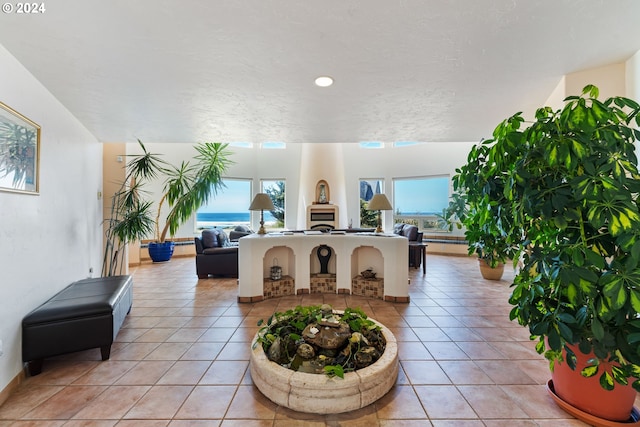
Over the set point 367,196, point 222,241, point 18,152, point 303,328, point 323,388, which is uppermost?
point 367,196

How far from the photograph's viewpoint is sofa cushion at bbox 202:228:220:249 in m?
5.20

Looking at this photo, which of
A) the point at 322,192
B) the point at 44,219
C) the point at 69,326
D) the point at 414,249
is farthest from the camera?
the point at 322,192

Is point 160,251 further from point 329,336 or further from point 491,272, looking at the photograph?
point 491,272

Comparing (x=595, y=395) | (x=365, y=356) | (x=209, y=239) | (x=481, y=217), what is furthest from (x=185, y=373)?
(x=209, y=239)

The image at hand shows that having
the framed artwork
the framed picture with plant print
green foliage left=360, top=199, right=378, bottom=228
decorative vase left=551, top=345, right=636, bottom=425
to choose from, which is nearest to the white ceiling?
the framed picture with plant print

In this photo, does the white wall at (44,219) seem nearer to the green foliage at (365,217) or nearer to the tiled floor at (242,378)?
the tiled floor at (242,378)

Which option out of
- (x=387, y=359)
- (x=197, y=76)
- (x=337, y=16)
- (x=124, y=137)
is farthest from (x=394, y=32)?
(x=124, y=137)

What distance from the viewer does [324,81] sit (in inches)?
92.7

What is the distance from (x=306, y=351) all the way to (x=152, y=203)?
5.51 m

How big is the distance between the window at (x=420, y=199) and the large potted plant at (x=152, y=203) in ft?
18.1

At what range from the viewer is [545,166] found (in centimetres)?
147

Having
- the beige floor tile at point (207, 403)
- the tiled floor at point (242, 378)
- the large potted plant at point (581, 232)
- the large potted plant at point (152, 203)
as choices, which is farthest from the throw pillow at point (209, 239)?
the large potted plant at point (581, 232)

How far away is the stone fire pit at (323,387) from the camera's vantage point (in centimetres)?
164

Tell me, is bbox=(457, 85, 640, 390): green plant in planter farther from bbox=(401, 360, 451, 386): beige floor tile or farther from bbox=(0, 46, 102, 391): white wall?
bbox=(0, 46, 102, 391): white wall
